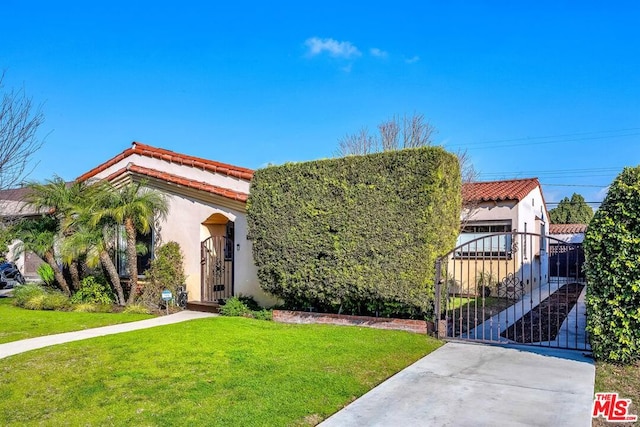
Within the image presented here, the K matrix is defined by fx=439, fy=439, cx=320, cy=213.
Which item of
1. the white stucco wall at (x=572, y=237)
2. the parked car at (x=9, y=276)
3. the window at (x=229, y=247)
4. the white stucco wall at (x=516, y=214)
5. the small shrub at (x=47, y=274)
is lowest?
the parked car at (x=9, y=276)

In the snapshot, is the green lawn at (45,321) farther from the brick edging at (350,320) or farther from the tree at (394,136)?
the tree at (394,136)

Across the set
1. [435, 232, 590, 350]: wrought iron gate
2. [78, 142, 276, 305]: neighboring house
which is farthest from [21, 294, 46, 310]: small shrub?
[435, 232, 590, 350]: wrought iron gate

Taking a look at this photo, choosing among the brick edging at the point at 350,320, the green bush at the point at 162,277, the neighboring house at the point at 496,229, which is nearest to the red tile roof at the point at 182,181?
the green bush at the point at 162,277

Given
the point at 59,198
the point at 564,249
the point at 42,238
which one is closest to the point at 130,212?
the point at 59,198

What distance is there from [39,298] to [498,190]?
16923 mm

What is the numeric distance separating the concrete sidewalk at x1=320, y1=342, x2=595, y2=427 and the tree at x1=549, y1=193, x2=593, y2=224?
3918cm

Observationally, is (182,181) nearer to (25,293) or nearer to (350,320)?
(25,293)

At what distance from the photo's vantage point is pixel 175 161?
576 inches

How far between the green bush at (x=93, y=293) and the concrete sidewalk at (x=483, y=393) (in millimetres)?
10253

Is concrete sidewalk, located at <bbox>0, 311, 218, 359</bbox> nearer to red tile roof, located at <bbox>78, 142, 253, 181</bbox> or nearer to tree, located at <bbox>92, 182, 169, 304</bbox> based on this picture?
tree, located at <bbox>92, 182, 169, 304</bbox>

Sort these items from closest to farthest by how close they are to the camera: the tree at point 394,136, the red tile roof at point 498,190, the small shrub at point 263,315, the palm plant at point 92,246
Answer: the small shrub at point 263,315, the palm plant at point 92,246, the red tile roof at point 498,190, the tree at point 394,136

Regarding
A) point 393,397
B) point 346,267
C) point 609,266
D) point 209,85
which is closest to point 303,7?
point 209,85

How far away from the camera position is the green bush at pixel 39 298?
1316cm

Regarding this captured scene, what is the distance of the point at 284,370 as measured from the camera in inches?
252
